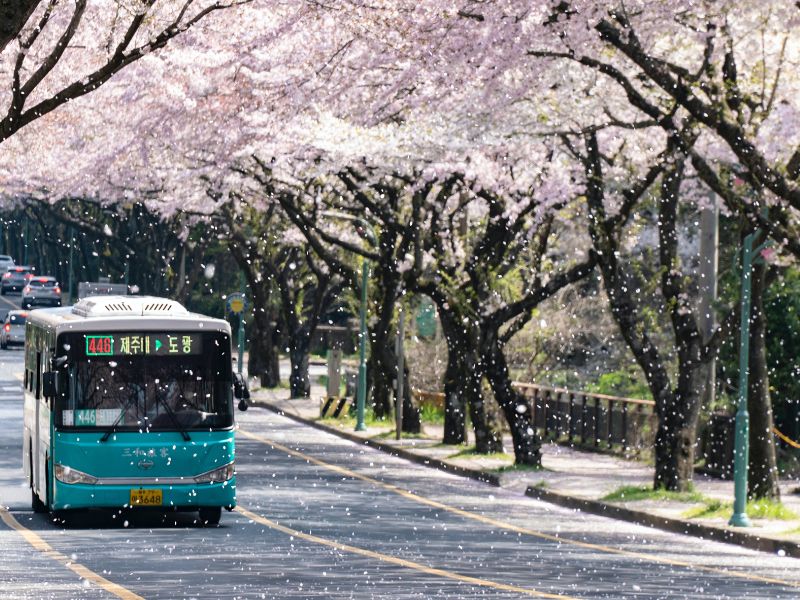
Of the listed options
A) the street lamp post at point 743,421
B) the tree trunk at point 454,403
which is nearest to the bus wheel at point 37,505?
the street lamp post at point 743,421

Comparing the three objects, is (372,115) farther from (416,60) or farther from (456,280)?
(456,280)

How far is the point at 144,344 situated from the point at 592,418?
60.7 feet

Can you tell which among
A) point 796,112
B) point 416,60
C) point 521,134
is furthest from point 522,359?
point 416,60

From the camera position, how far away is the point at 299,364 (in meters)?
54.2

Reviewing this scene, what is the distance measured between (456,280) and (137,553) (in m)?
17.1

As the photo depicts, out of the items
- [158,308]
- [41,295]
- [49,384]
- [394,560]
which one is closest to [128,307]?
[158,308]

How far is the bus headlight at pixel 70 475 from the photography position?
20438 mm

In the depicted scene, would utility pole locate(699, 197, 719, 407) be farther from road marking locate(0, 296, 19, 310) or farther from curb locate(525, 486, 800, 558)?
road marking locate(0, 296, 19, 310)

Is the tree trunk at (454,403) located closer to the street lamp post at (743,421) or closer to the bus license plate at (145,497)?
the street lamp post at (743,421)

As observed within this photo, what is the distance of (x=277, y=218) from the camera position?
183ft

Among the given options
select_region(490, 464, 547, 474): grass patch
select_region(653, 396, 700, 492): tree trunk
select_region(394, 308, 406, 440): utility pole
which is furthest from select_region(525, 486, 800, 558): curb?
select_region(394, 308, 406, 440): utility pole

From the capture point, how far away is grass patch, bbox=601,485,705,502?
26.1 meters

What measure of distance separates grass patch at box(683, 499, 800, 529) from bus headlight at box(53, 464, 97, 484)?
8248 millimetres

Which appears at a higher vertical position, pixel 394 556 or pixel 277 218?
pixel 277 218
